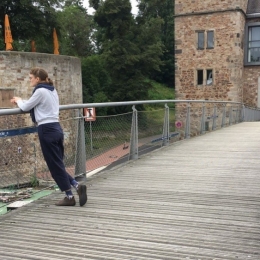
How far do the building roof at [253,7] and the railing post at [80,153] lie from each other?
74.9 feet

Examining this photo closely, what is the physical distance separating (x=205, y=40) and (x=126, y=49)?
7516 mm

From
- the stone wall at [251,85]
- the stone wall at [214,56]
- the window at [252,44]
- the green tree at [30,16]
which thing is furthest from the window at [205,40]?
the green tree at [30,16]

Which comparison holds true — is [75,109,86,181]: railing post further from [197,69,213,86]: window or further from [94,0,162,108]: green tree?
[94,0,162,108]: green tree

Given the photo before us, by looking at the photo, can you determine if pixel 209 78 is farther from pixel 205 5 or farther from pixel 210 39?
pixel 205 5

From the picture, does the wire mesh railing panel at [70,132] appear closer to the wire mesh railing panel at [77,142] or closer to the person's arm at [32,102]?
the wire mesh railing panel at [77,142]

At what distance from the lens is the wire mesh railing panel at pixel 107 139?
5.77 meters

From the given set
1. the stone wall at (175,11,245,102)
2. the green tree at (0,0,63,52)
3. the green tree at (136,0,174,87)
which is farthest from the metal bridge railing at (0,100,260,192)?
the green tree at (136,0,174,87)

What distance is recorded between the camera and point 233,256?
3014 millimetres

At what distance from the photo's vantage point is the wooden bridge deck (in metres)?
3.14

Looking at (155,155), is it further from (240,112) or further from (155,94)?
(155,94)

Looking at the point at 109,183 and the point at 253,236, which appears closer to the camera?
the point at 253,236

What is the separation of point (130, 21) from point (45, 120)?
28.2 meters

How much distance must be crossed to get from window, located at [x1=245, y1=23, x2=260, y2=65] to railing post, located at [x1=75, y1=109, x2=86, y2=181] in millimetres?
21939

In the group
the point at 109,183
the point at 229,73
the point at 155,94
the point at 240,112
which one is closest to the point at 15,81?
the point at 240,112
